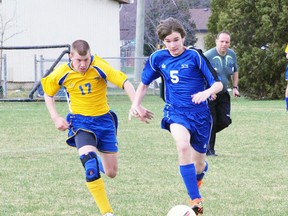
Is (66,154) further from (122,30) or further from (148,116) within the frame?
(122,30)

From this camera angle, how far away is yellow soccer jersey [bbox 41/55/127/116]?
6988mm

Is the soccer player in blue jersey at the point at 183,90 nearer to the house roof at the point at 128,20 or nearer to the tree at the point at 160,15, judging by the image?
the tree at the point at 160,15

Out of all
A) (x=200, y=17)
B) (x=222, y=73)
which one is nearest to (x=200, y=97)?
(x=222, y=73)

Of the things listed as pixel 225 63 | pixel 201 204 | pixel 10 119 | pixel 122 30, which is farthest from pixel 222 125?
pixel 122 30

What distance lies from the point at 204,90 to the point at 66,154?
479 centimetres

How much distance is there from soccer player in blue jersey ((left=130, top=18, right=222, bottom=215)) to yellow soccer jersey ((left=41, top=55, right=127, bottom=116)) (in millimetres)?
373

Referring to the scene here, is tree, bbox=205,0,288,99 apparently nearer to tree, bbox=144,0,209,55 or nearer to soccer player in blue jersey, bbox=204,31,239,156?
soccer player in blue jersey, bbox=204,31,239,156

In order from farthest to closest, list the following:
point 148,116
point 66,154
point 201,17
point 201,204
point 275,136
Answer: point 201,17 < point 275,136 < point 66,154 < point 201,204 < point 148,116

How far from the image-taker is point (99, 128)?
23.1 ft

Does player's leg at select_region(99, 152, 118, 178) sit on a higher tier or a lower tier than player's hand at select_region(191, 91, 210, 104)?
lower

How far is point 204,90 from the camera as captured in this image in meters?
7.07

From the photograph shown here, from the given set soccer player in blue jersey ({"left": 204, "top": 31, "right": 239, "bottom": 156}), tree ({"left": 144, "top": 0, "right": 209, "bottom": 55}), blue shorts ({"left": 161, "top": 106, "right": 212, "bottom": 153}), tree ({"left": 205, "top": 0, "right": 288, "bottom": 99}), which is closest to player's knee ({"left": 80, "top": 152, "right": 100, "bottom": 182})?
blue shorts ({"left": 161, "top": 106, "right": 212, "bottom": 153})

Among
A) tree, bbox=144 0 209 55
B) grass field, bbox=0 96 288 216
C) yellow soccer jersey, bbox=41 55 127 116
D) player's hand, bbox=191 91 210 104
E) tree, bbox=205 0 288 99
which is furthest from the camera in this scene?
tree, bbox=144 0 209 55

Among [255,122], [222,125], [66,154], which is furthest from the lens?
[255,122]
